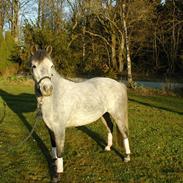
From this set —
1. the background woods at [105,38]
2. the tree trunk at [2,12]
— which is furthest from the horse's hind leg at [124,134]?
the tree trunk at [2,12]

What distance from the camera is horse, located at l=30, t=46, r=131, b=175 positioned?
247 inches

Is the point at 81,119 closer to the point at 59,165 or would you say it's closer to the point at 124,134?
the point at 59,165

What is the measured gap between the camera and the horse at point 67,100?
6.27m

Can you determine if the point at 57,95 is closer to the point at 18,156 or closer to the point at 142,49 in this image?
the point at 18,156

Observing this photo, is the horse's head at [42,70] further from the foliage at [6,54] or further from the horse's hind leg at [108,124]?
the foliage at [6,54]

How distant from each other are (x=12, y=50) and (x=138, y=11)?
482 inches

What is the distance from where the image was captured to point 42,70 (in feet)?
20.5

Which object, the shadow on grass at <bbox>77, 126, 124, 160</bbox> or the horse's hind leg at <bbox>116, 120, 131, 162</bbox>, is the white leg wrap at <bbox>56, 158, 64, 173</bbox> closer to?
the horse's hind leg at <bbox>116, 120, 131, 162</bbox>

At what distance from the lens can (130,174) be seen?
22.4ft

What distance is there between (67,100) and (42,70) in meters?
0.87

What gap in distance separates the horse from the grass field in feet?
1.26

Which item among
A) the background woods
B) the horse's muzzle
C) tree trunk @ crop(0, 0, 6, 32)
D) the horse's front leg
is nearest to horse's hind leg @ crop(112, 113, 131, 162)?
the horse's front leg

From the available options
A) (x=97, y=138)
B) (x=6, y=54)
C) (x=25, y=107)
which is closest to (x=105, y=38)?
(x=6, y=54)

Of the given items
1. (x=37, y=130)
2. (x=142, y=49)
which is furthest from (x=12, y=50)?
(x=37, y=130)
